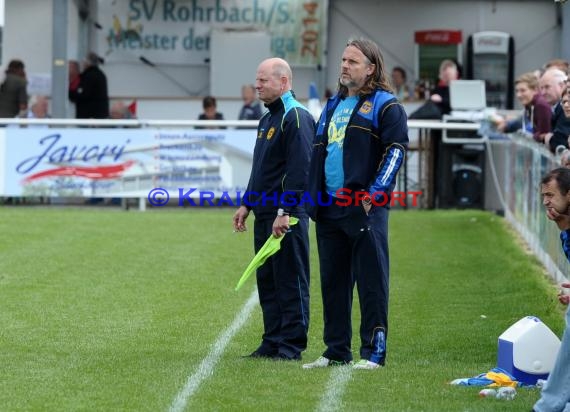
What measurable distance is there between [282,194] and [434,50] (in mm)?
18896

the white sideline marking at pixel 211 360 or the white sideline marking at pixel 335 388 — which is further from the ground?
the white sideline marking at pixel 335 388

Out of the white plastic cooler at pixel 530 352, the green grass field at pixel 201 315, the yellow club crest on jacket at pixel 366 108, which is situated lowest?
the green grass field at pixel 201 315

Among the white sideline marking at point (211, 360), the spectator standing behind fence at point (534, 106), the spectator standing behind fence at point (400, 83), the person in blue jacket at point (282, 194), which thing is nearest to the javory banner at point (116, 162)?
the spectator standing behind fence at point (400, 83)

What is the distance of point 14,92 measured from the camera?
23.4 metres

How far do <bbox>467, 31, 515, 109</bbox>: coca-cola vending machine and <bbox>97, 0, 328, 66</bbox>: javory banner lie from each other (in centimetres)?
317

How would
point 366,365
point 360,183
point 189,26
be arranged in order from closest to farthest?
1. point 360,183
2. point 366,365
3. point 189,26

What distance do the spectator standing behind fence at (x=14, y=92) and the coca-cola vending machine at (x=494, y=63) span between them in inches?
351

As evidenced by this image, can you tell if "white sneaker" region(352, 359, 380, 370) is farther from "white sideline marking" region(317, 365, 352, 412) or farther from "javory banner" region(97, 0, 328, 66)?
"javory banner" region(97, 0, 328, 66)

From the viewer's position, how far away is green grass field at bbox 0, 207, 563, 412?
7.54 meters

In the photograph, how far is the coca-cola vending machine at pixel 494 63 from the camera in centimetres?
2667

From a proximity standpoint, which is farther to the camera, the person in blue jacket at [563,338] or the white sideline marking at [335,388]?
the white sideline marking at [335,388]

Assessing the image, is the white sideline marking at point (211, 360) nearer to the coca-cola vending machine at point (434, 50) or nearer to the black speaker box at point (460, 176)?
the black speaker box at point (460, 176)

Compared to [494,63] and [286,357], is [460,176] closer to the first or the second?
[494,63]

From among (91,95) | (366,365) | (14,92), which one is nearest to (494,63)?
(91,95)
